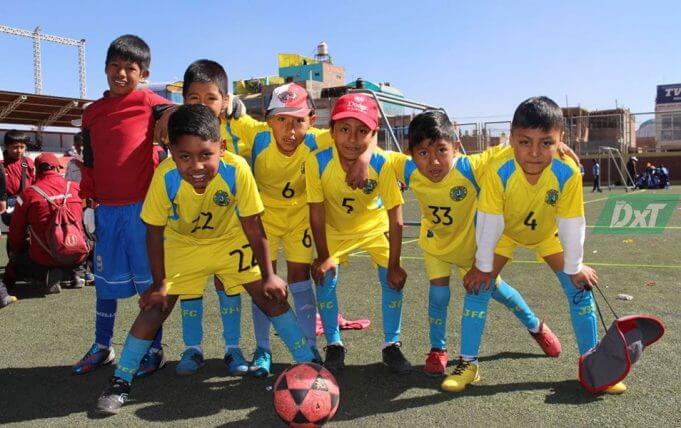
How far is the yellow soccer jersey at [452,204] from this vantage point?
3615 mm

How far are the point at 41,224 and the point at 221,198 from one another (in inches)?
155

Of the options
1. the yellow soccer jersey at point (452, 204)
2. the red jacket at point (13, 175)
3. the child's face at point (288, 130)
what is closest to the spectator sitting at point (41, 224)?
the red jacket at point (13, 175)

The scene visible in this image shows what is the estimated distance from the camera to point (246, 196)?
3322mm

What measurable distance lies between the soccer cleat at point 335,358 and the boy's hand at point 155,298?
43.6 inches

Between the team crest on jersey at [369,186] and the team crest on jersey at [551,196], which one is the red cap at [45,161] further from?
the team crest on jersey at [551,196]

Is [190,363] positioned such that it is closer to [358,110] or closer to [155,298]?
[155,298]

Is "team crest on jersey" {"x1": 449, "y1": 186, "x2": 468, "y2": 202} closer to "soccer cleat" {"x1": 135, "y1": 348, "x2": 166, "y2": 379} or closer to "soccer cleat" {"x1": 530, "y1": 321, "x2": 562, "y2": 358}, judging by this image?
"soccer cleat" {"x1": 530, "y1": 321, "x2": 562, "y2": 358}

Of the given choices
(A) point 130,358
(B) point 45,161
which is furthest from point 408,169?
(B) point 45,161

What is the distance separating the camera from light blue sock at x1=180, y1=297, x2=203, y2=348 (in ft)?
12.7

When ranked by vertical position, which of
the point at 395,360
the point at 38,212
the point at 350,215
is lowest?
the point at 395,360

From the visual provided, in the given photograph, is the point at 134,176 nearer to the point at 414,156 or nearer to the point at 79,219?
the point at 414,156

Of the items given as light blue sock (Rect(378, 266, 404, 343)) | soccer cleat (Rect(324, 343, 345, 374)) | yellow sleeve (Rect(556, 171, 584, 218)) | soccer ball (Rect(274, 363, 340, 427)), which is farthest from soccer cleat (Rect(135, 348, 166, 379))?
yellow sleeve (Rect(556, 171, 584, 218))

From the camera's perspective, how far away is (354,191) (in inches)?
149

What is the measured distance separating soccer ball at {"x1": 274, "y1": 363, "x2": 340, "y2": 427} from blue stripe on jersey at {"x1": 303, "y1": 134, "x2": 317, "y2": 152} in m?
1.59
